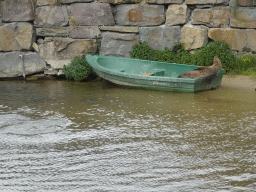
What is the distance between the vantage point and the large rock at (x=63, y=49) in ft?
33.5

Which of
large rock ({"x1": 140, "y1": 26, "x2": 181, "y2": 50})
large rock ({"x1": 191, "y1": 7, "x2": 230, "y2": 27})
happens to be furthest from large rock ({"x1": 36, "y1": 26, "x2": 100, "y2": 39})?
large rock ({"x1": 191, "y1": 7, "x2": 230, "y2": 27})

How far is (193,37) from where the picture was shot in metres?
9.72

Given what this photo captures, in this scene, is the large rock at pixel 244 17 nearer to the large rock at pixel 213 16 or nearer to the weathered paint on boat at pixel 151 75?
the large rock at pixel 213 16

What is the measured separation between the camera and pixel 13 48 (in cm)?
1046

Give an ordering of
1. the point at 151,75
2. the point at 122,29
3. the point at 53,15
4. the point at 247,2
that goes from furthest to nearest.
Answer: the point at 53,15 → the point at 122,29 → the point at 247,2 → the point at 151,75

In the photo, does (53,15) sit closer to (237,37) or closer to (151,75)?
(151,75)

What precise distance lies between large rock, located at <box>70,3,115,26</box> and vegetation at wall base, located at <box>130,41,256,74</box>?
142 cm

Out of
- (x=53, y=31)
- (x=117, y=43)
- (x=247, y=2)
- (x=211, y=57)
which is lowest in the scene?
(x=211, y=57)

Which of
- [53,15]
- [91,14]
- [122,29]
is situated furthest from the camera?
[53,15]

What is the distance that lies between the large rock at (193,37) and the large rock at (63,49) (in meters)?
2.54

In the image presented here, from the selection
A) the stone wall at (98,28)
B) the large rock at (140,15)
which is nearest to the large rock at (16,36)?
the stone wall at (98,28)

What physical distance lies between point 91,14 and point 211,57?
350 centimetres

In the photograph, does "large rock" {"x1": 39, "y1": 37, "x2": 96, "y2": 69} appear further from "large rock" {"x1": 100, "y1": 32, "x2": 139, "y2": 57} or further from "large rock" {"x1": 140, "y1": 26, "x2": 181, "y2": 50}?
"large rock" {"x1": 140, "y1": 26, "x2": 181, "y2": 50}

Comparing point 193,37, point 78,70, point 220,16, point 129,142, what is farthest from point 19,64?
point 129,142
